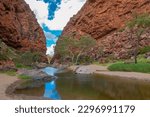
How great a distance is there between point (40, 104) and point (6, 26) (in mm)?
107180

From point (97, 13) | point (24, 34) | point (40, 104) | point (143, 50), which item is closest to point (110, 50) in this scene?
point (143, 50)

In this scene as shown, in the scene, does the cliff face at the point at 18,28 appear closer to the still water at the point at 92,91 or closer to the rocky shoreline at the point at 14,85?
the rocky shoreline at the point at 14,85

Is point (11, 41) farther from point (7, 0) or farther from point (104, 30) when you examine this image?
point (104, 30)

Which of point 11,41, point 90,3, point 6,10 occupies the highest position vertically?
point 90,3

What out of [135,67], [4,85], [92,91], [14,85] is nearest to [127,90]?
[92,91]

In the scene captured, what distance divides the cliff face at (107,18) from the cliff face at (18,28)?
84.8ft

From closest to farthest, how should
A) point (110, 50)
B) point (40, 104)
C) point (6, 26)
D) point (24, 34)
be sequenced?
point (40, 104) → point (110, 50) → point (6, 26) → point (24, 34)

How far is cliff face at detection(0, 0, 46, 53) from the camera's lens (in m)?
112

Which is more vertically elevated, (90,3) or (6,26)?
(90,3)

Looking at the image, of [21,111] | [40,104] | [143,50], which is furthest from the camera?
[143,50]

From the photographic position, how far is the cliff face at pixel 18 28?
112 meters

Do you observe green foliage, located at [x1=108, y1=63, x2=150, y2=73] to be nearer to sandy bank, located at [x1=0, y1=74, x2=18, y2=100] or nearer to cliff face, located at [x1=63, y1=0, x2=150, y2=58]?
sandy bank, located at [x1=0, y1=74, x2=18, y2=100]

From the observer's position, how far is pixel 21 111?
971cm

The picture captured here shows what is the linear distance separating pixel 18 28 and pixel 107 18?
162 ft
